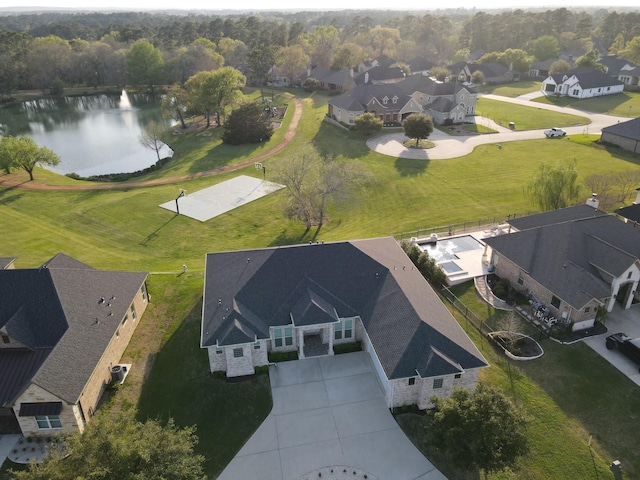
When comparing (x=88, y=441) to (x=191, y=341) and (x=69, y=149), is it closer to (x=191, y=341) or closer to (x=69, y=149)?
(x=191, y=341)

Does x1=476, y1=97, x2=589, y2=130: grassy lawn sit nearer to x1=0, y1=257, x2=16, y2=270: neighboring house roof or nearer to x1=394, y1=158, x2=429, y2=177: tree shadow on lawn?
x1=394, y1=158, x2=429, y2=177: tree shadow on lawn

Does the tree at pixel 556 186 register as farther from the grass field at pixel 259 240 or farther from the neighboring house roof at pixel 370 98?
the neighboring house roof at pixel 370 98

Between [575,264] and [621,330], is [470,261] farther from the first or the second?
[621,330]

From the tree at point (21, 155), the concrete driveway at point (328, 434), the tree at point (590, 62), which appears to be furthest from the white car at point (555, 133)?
the tree at point (21, 155)

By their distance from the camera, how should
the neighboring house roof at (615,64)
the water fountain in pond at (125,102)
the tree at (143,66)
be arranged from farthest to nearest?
the tree at (143,66)
the water fountain in pond at (125,102)
the neighboring house roof at (615,64)

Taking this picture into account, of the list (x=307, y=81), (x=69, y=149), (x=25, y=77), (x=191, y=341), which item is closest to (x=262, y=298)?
(x=191, y=341)

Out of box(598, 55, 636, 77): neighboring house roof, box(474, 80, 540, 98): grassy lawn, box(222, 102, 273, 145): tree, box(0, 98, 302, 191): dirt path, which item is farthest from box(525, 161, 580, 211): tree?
box(598, 55, 636, 77): neighboring house roof
